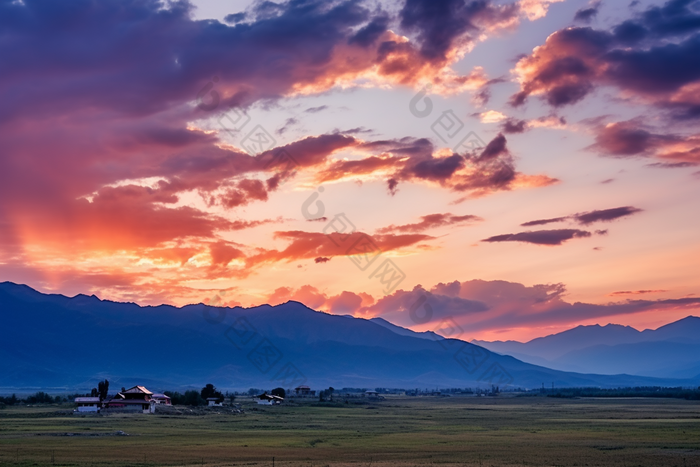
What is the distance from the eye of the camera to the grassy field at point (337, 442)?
1994 inches

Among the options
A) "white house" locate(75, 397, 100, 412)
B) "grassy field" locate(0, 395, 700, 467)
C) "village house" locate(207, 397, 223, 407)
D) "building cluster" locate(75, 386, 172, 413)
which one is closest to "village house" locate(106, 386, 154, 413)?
"building cluster" locate(75, 386, 172, 413)

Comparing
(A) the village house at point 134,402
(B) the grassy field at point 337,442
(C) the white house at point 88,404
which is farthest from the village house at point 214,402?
(B) the grassy field at point 337,442

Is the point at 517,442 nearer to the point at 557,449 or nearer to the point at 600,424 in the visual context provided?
the point at 557,449

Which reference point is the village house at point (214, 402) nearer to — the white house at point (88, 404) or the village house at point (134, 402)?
the village house at point (134, 402)

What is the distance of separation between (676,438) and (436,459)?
31.0m

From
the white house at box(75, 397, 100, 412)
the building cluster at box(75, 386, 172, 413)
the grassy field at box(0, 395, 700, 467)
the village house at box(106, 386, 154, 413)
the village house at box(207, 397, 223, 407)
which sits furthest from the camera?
the village house at box(207, 397, 223, 407)

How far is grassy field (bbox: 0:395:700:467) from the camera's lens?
50656 millimetres

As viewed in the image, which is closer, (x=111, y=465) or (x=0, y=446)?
(x=111, y=465)

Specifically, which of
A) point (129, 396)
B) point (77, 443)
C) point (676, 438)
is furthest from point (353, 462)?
point (129, 396)

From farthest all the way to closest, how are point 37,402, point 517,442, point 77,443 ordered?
point 37,402 < point 517,442 < point 77,443

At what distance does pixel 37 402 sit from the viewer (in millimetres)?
145250

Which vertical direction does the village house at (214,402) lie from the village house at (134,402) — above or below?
below

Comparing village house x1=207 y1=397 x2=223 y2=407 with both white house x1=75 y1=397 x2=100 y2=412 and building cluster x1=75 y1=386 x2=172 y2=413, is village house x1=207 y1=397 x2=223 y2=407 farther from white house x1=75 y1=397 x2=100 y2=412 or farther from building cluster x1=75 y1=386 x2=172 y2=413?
white house x1=75 y1=397 x2=100 y2=412

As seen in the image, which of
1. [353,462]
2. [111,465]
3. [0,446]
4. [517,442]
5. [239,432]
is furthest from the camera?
[239,432]
